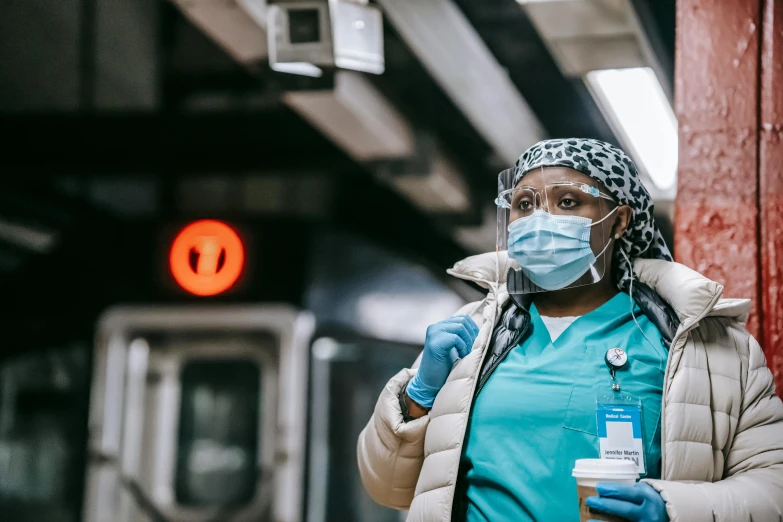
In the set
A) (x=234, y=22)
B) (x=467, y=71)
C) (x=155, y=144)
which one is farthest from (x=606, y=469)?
(x=155, y=144)

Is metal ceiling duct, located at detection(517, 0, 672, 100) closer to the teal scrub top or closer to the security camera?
the security camera

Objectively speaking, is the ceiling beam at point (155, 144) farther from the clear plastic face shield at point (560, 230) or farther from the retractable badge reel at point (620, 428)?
the retractable badge reel at point (620, 428)

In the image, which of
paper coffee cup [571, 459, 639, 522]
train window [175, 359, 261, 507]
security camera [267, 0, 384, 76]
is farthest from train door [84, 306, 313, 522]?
paper coffee cup [571, 459, 639, 522]

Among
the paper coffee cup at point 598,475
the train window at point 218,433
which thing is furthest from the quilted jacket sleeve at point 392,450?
the train window at point 218,433

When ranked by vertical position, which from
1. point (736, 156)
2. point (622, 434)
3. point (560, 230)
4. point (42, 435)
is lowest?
point (42, 435)

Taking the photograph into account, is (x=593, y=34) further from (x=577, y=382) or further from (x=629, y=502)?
(x=629, y=502)

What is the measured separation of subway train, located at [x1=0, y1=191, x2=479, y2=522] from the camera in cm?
495

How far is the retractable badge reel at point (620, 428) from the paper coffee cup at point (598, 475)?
13cm

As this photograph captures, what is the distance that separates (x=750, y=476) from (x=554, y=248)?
0.50m

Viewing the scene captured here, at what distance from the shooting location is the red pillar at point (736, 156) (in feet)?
5.95

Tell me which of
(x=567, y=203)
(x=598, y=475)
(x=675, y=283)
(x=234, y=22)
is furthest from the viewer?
(x=234, y=22)

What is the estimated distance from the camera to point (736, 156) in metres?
1.85

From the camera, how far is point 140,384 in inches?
206

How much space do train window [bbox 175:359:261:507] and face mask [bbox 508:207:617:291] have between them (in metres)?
3.78
